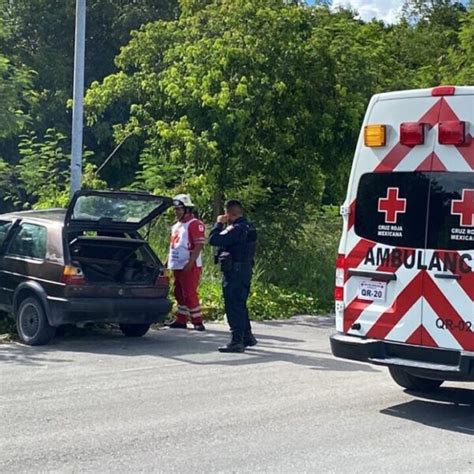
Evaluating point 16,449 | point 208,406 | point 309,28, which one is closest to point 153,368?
point 208,406

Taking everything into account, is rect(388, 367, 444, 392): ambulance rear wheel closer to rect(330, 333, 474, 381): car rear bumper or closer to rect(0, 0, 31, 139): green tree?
rect(330, 333, 474, 381): car rear bumper

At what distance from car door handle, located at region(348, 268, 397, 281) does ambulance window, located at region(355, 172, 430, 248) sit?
27 cm

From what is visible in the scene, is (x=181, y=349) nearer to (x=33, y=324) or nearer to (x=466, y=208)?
(x=33, y=324)

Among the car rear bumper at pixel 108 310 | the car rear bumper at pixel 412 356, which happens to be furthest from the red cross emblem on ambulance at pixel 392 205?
the car rear bumper at pixel 108 310

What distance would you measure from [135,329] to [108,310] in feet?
3.49

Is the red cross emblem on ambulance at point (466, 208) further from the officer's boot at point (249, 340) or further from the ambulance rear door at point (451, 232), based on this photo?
the officer's boot at point (249, 340)

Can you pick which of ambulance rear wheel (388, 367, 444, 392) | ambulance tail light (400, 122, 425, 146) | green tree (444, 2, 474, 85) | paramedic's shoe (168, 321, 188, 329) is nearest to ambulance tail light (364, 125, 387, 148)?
ambulance tail light (400, 122, 425, 146)

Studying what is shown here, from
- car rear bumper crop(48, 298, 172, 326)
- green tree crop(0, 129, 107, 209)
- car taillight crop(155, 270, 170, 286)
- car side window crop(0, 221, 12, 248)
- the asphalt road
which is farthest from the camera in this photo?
green tree crop(0, 129, 107, 209)

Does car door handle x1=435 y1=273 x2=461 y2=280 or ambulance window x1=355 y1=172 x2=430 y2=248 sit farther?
ambulance window x1=355 y1=172 x2=430 y2=248

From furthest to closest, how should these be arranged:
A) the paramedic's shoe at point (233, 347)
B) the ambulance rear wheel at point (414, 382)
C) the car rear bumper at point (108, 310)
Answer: the paramedic's shoe at point (233, 347) → the car rear bumper at point (108, 310) → the ambulance rear wheel at point (414, 382)

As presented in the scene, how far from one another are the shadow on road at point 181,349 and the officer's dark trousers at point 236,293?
0.38 meters

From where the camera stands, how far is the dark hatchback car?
10836 millimetres

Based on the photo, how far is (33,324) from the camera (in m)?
11.0

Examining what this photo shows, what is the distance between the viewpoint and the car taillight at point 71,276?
10773 mm
